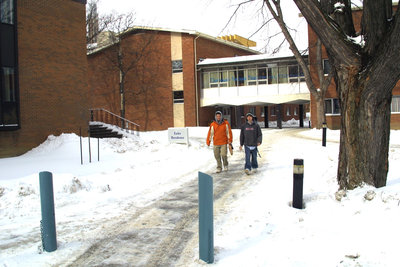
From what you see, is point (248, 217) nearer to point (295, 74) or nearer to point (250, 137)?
point (250, 137)

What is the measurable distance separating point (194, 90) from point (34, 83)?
19.2 meters

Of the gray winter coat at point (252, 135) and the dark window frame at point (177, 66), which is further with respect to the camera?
the dark window frame at point (177, 66)

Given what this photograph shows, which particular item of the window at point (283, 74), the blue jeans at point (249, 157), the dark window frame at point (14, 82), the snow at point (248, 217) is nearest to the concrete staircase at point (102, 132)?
the dark window frame at point (14, 82)

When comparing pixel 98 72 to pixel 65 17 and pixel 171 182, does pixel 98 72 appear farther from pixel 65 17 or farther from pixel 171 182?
pixel 171 182

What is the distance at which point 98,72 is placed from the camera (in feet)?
119

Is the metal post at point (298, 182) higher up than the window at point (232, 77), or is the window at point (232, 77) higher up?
the window at point (232, 77)

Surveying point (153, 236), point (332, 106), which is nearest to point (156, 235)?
point (153, 236)

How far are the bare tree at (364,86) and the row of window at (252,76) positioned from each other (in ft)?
87.7

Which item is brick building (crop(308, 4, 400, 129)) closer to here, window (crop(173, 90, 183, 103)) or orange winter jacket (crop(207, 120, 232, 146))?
window (crop(173, 90, 183, 103))

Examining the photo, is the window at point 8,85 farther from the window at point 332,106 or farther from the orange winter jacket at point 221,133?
the window at point 332,106

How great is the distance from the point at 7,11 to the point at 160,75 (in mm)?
20440

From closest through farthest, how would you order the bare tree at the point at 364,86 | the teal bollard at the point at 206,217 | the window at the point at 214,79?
the teal bollard at the point at 206,217 → the bare tree at the point at 364,86 → the window at the point at 214,79

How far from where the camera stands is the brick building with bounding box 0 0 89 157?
14.2 meters

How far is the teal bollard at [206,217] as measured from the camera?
3863mm
